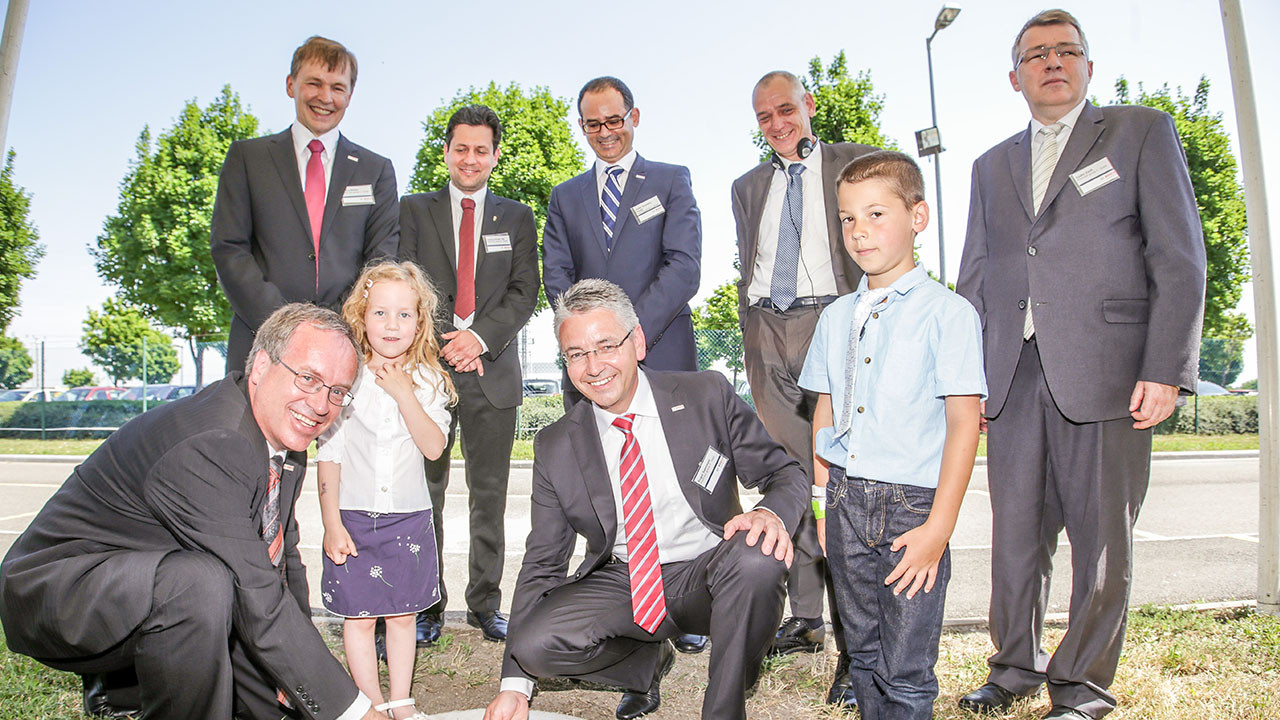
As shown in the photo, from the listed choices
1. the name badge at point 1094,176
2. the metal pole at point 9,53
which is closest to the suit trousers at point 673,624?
the name badge at point 1094,176

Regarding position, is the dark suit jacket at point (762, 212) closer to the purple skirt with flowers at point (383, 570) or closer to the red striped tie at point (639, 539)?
the red striped tie at point (639, 539)

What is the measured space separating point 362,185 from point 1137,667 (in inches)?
160

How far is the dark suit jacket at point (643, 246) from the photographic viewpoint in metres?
A: 3.80

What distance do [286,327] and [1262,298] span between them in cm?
457

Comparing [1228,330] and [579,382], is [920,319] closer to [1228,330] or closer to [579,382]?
[579,382]

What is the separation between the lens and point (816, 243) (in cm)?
365

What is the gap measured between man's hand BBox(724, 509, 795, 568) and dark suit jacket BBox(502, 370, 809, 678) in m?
0.13

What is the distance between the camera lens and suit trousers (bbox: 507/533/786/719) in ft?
7.88

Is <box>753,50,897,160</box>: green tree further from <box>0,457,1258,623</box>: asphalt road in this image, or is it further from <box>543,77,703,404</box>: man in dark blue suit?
A: <box>543,77,703,404</box>: man in dark blue suit

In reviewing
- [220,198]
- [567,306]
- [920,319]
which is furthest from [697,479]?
[220,198]

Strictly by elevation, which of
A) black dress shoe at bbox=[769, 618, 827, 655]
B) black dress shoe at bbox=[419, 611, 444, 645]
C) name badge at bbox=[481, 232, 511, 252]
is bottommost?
black dress shoe at bbox=[769, 618, 827, 655]

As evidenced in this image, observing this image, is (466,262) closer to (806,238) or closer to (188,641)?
(806,238)

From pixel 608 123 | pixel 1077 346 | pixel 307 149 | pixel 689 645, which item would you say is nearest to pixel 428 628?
pixel 689 645

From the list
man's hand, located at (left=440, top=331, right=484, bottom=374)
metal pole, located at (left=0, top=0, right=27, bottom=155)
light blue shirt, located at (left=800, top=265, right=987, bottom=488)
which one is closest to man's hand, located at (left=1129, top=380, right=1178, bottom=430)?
light blue shirt, located at (left=800, top=265, right=987, bottom=488)
